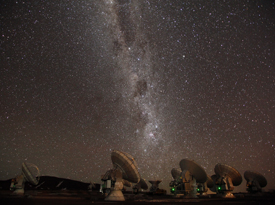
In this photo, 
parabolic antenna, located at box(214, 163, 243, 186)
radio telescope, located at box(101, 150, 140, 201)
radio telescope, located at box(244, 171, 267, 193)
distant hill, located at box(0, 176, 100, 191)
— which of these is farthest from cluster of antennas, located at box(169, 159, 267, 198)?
distant hill, located at box(0, 176, 100, 191)

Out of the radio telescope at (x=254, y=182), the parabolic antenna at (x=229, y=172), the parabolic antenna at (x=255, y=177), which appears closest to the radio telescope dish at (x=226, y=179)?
the parabolic antenna at (x=229, y=172)

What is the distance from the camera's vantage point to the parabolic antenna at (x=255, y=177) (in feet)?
141

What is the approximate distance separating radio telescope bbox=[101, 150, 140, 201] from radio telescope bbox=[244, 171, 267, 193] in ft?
107

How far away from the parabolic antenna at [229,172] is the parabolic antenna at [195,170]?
19.0 ft

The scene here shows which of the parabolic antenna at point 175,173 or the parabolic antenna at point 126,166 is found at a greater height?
the parabolic antenna at point 175,173

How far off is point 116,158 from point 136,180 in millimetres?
3358

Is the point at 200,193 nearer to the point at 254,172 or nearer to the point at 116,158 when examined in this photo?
the point at 254,172

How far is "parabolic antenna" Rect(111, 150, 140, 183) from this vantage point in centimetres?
2297

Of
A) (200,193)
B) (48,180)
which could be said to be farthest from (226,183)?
(48,180)

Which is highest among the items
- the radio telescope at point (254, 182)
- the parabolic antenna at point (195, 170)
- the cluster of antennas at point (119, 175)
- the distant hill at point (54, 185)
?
the distant hill at point (54, 185)

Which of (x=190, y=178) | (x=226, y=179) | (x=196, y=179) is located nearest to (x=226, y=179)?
(x=226, y=179)

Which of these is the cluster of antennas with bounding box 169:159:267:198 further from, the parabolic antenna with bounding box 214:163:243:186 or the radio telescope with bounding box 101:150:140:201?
the radio telescope with bounding box 101:150:140:201

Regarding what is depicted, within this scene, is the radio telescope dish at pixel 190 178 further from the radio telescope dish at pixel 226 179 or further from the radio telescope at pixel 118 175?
the radio telescope at pixel 118 175

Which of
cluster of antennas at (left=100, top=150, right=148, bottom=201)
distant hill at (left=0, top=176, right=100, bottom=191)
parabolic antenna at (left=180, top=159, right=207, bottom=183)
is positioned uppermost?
distant hill at (left=0, top=176, right=100, bottom=191)
